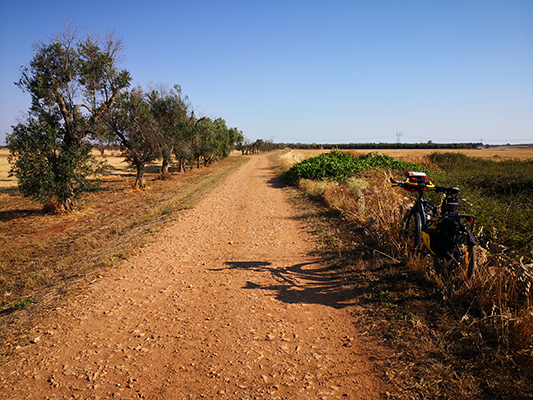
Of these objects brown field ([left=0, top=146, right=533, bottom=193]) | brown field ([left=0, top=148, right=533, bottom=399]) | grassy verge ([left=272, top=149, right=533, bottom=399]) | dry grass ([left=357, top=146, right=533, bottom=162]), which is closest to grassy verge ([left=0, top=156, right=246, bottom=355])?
brown field ([left=0, top=148, right=533, bottom=399])

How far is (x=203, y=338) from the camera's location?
361 centimetres

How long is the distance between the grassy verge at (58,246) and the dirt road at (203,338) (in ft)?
1.67

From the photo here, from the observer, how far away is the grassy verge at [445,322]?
2697 mm

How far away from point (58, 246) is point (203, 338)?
25.4 feet

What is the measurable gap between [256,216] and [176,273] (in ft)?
15.1

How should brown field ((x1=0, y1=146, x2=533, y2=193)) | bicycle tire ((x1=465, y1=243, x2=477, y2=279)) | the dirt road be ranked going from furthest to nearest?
brown field ((x1=0, y1=146, x2=533, y2=193)) → bicycle tire ((x1=465, y1=243, x2=477, y2=279)) → the dirt road

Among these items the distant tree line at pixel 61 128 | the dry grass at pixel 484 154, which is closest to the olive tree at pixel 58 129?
the distant tree line at pixel 61 128

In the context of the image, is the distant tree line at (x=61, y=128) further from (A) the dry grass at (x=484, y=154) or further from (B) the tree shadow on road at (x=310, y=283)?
(A) the dry grass at (x=484, y=154)

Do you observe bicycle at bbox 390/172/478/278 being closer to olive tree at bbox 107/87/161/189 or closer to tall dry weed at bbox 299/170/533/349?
tall dry weed at bbox 299/170/533/349

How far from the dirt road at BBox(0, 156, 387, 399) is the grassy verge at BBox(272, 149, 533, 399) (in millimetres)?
328

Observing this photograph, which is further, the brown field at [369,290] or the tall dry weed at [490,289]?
the tall dry weed at [490,289]

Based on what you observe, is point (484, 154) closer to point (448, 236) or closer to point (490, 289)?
point (448, 236)

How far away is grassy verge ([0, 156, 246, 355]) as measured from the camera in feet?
15.7

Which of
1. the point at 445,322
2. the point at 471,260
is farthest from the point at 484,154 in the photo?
the point at 445,322
